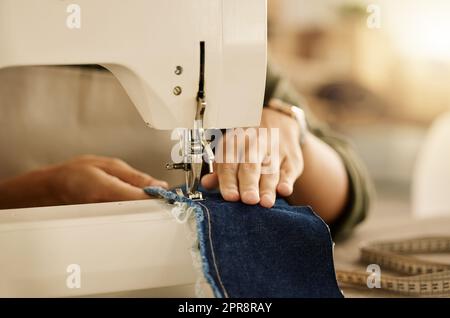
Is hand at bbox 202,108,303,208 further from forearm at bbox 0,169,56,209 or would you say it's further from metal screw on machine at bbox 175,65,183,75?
forearm at bbox 0,169,56,209

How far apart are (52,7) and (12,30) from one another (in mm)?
64

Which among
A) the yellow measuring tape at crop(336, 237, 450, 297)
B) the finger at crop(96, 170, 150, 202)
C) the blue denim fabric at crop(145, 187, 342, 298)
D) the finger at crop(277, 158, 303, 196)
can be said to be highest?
the finger at crop(277, 158, 303, 196)

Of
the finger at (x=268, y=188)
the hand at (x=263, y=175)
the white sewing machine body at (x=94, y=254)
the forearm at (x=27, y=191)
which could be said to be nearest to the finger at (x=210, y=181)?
the hand at (x=263, y=175)

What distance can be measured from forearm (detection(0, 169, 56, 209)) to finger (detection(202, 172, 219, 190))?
1.11 feet

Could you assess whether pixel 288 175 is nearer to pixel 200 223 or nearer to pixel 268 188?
pixel 268 188

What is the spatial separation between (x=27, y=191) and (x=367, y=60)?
7.12 feet

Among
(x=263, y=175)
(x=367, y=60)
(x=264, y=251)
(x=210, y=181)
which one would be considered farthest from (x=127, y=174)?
(x=367, y=60)

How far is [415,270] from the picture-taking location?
129cm

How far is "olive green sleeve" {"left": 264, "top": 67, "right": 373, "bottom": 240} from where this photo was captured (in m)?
1.57

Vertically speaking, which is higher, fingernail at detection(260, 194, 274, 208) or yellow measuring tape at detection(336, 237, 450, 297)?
fingernail at detection(260, 194, 274, 208)

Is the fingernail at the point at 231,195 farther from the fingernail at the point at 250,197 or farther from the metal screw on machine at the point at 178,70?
the metal screw on machine at the point at 178,70

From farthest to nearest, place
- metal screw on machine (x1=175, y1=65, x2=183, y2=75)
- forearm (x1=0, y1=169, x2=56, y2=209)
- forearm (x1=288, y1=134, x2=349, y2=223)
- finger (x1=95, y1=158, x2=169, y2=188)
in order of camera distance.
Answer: forearm (x1=288, y1=134, x2=349, y2=223) → forearm (x1=0, y1=169, x2=56, y2=209) → finger (x1=95, y1=158, x2=169, y2=188) → metal screw on machine (x1=175, y1=65, x2=183, y2=75)

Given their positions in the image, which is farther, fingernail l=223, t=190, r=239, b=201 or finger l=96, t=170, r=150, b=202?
finger l=96, t=170, r=150, b=202

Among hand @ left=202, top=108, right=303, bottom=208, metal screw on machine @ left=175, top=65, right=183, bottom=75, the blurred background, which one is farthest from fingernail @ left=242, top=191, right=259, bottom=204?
the blurred background
